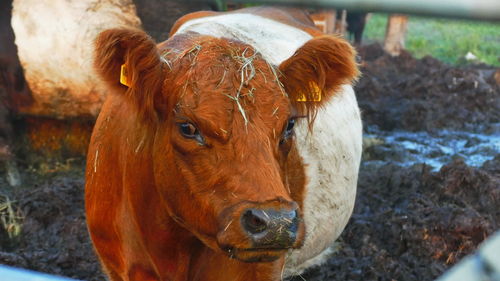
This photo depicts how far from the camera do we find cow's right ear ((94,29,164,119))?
7.36 ft

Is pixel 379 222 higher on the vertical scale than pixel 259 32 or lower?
lower

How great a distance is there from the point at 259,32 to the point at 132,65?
65.6 inches

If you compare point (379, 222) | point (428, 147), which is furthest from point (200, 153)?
point (428, 147)

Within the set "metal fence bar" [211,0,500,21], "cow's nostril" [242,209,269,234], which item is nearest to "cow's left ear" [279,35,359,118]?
"cow's nostril" [242,209,269,234]

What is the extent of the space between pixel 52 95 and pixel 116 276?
3294mm

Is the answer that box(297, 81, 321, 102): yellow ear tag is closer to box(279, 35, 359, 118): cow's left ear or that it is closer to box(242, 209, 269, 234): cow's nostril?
box(279, 35, 359, 118): cow's left ear

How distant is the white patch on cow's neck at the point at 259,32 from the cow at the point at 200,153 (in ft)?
0.67

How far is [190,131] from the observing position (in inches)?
86.0

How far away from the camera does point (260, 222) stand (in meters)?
1.90

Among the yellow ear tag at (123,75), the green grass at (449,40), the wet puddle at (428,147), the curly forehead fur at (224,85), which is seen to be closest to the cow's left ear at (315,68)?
the curly forehead fur at (224,85)

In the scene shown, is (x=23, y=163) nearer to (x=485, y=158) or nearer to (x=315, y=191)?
(x=315, y=191)

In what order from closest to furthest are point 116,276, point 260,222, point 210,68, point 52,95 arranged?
point 260,222, point 210,68, point 116,276, point 52,95

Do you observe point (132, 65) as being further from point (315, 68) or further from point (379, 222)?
point (379, 222)

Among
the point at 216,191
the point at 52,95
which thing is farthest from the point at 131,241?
the point at 52,95
